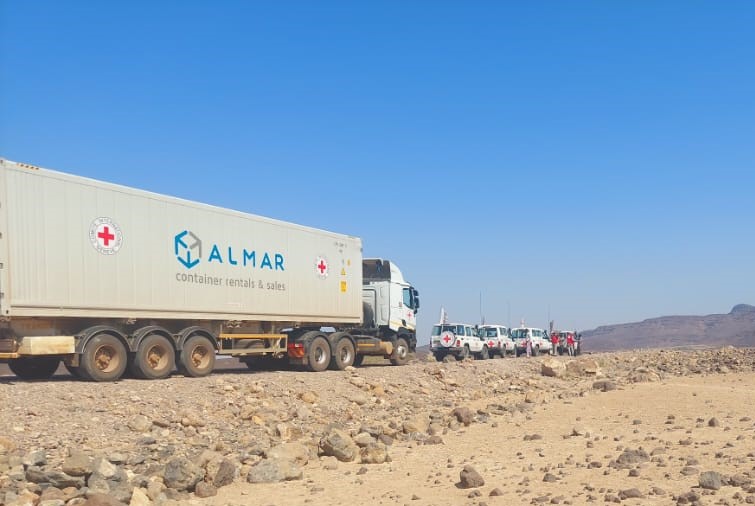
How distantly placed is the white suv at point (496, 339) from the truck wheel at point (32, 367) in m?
26.7

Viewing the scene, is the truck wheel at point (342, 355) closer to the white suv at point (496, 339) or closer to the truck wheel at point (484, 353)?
the truck wheel at point (484, 353)

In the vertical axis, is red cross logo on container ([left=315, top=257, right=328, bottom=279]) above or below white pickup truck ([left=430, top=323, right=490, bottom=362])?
above

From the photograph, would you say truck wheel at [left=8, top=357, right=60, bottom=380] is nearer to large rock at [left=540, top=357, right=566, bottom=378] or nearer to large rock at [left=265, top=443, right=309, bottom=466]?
large rock at [left=265, top=443, right=309, bottom=466]

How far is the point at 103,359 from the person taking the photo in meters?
16.6

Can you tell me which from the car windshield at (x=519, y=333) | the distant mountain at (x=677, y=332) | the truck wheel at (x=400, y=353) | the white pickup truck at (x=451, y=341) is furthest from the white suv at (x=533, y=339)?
the distant mountain at (x=677, y=332)

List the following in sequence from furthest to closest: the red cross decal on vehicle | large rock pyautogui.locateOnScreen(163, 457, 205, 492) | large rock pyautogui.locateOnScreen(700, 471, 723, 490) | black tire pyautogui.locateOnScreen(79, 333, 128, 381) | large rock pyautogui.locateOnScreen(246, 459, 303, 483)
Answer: the red cross decal on vehicle
black tire pyautogui.locateOnScreen(79, 333, 128, 381)
large rock pyautogui.locateOnScreen(246, 459, 303, 483)
large rock pyautogui.locateOnScreen(163, 457, 205, 492)
large rock pyautogui.locateOnScreen(700, 471, 723, 490)

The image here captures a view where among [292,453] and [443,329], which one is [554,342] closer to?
[443,329]

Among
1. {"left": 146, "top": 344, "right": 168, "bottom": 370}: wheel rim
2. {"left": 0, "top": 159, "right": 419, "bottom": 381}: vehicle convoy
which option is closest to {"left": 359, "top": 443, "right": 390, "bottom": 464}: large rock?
{"left": 0, "top": 159, "right": 419, "bottom": 381}: vehicle convoy

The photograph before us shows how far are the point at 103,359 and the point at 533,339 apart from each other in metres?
35.9

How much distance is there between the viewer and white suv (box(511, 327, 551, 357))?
47188 millimetres

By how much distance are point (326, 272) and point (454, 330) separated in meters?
15.1

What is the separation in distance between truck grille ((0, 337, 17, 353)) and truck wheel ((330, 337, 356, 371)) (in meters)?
10.4

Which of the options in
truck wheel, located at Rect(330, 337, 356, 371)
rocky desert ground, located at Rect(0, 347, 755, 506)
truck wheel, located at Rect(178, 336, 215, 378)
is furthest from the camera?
truck wheel, located at Rect(330, 337, 356, 371)

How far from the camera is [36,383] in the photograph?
49.9ft
